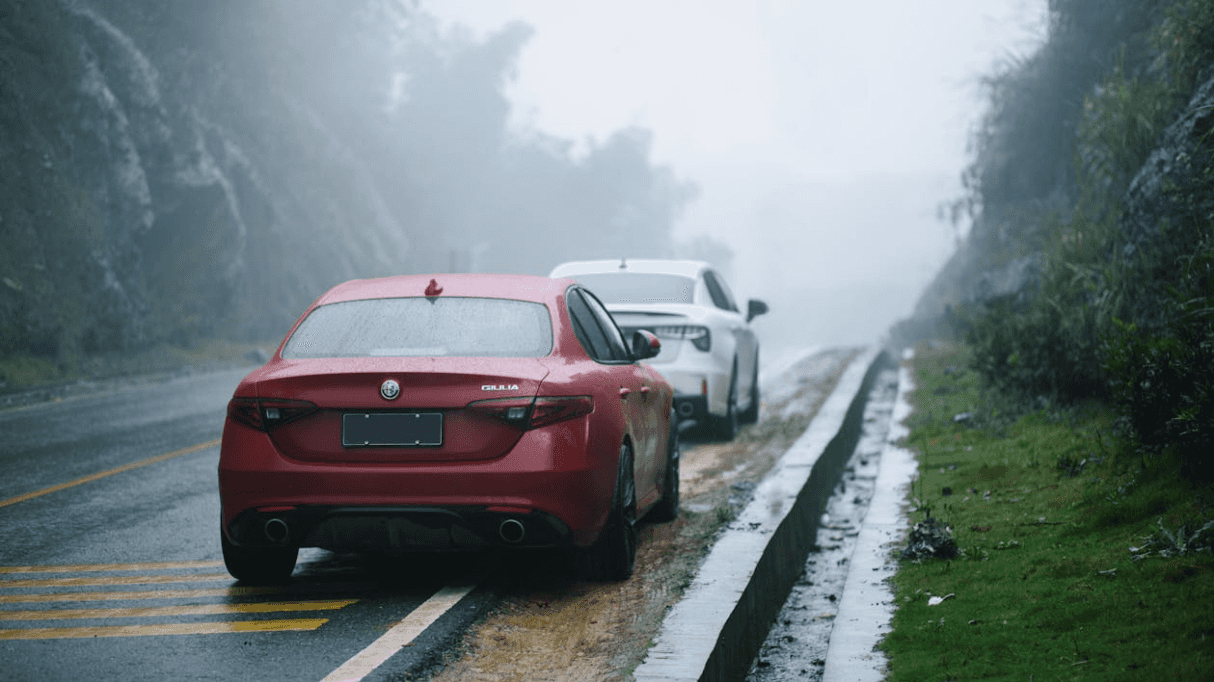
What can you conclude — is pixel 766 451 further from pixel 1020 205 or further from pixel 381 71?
pixel 381 71

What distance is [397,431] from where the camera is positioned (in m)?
5.34

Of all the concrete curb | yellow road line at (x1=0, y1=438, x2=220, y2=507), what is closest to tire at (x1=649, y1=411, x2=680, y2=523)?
the concrete curb

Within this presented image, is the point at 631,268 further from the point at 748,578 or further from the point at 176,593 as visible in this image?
the point at 176,593

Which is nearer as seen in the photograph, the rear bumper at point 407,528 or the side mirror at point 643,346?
the rear bumper at point 407,528

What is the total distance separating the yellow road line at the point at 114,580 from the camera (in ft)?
19.0

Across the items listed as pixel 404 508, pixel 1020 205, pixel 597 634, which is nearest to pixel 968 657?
pixel 597 634

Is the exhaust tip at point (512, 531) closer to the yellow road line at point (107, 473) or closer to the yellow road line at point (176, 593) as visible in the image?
the yellow road line at point (176, 593)

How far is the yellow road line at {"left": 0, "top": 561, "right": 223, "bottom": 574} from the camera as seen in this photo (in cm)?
607

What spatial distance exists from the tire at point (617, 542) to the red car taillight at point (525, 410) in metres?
0.57

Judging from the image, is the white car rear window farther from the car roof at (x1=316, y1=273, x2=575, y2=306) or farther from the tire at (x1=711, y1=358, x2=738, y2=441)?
the car roof at (x1=316, y1=273, x2=575, y2=306)

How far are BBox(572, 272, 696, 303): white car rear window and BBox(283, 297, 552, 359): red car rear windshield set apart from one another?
530cm

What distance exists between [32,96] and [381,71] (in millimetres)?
36427

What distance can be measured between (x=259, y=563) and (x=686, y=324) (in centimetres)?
591

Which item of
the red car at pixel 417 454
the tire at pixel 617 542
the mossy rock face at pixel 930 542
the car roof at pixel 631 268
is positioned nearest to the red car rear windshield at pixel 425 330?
the red car at pixel 417 454
